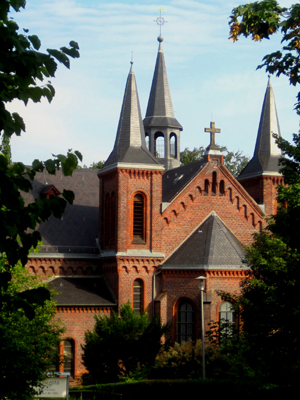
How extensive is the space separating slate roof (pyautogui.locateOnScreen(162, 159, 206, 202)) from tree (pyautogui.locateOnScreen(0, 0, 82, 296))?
32583 millimetres

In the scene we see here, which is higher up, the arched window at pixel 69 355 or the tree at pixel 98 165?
the tree at pixel 98 165

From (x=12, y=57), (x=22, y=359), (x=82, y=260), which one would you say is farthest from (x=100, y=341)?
(x=12, y=57)

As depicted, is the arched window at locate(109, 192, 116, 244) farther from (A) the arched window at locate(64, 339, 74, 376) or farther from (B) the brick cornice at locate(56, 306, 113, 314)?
(A) the arched window at locate(64, 339, 74, 376)

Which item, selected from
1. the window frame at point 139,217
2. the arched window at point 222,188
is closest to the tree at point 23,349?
the window frame at point 139,217

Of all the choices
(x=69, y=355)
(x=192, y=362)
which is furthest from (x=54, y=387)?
(x=69, y=355)

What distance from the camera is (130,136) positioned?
4072 centimetres

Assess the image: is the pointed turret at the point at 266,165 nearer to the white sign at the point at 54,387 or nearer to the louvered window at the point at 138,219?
the louvered window at the point at 138,219

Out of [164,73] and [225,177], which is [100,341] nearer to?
[225,177]

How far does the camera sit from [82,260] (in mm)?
41969

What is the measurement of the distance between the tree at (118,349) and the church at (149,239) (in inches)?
149

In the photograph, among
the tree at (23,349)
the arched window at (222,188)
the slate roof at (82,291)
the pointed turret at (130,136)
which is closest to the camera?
the tree at (23,349)

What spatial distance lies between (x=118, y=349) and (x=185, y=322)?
19.6 feet

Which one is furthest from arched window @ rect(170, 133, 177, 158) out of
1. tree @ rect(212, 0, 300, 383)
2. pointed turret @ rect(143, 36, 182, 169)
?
tree @ rect(212, 0, 300, 383)

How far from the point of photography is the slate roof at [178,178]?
42.1 meters
